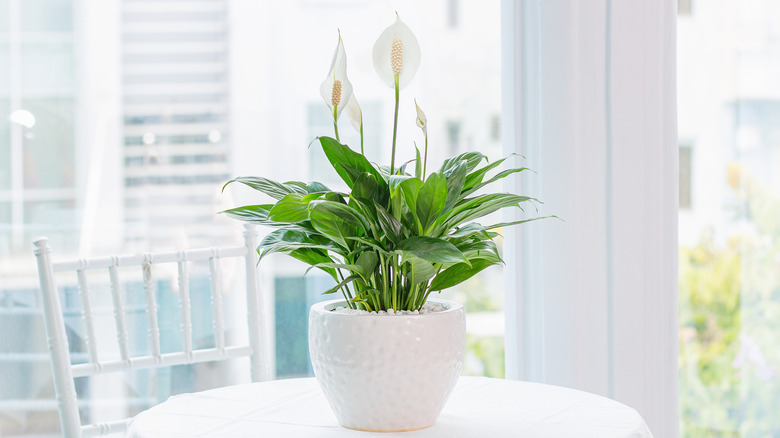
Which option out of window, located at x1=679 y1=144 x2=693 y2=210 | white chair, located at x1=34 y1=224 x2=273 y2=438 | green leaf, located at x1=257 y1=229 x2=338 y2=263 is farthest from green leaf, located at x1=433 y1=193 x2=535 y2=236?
window, located at x1=679 y1=144 x2=693 y2=210

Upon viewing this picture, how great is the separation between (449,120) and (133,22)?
0.73m

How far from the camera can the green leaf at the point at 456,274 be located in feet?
2.76

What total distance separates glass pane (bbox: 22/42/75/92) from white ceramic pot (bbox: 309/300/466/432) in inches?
40.0

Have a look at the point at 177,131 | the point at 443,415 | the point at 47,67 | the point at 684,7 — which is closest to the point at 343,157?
the point at 443,415

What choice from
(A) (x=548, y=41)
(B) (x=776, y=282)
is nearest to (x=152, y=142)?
(A) (x=548, y=41)

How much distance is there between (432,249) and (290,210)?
167mm

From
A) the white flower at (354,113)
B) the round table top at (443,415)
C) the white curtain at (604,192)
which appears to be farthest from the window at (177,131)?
the white flower at (354,113)

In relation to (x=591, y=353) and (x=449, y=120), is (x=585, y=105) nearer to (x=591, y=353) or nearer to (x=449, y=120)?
(x=449, y=120)

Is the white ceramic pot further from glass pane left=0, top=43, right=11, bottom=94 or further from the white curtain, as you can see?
glass pane left=0, top=43, right=11, bottom=94

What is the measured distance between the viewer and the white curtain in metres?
1.42

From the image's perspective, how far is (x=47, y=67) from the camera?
1.53m

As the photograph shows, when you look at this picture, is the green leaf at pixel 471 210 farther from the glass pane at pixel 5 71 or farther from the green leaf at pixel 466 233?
the glass pane at pixel 5 71

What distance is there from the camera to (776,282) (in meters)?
1.64

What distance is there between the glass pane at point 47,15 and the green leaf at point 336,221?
104 cm
